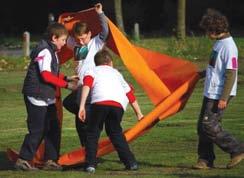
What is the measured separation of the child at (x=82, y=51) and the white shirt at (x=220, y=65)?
161cm

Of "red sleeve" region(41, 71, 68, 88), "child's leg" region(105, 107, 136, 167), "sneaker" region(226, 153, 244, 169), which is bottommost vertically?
"sneaker" region(226, 153, 244, 169)

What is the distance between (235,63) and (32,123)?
2.68m

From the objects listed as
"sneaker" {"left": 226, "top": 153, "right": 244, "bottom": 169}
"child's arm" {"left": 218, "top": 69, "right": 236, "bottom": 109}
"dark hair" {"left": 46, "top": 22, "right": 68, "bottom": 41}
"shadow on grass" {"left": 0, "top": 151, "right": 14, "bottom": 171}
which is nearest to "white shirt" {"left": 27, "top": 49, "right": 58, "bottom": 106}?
"dark hair" {"left": 46, "top": 22, "right": 68, "bottom": 41}

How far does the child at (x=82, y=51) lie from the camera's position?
446 inches

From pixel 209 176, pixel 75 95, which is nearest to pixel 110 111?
pixel 75 95

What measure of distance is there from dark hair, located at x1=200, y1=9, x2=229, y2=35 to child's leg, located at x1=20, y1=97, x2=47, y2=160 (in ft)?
7.55

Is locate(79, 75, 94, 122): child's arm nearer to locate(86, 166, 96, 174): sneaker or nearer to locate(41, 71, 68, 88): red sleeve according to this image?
locate(41, 71, 68, 88): red sleeve

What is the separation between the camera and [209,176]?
1020 cm

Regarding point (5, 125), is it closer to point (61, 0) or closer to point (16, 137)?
point (16, 137)

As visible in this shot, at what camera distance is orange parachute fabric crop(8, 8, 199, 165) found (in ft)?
37.9

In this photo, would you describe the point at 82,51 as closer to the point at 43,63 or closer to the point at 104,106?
the point at 43,63

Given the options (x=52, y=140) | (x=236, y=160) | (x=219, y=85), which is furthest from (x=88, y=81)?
(x=236, y=160)

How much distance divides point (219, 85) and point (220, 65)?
239 millimetres

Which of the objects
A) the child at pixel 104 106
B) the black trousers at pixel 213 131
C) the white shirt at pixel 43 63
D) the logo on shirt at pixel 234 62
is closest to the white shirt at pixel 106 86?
the child at pixel 104 106
